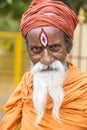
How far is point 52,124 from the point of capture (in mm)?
4789

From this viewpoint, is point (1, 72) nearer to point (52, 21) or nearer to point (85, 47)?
point (85, 47)

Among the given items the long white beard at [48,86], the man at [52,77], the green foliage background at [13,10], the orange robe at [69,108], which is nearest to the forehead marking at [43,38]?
the man at [52,77]

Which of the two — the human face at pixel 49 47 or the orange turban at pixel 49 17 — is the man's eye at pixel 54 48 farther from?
the orange turban at pixel 49 17

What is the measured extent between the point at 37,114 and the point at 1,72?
8219 mm

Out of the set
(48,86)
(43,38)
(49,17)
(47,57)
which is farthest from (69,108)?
(49,17)

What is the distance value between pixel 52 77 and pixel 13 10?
7.13 m

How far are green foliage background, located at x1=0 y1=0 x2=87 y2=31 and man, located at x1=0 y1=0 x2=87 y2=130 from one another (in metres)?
6.02

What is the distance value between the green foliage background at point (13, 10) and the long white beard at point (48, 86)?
6.10 meters

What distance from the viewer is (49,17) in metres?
4.78

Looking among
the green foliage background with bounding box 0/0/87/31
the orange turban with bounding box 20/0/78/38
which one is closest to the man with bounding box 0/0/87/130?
the orange turban with bounding box 20/0/78/38

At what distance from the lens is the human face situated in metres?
4.73

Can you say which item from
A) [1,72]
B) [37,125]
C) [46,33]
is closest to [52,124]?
[37,125]

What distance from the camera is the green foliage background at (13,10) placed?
1146cm

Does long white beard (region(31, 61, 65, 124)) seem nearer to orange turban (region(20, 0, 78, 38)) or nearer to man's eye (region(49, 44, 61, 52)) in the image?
man's eye (region(49, 44, 61, 52))
